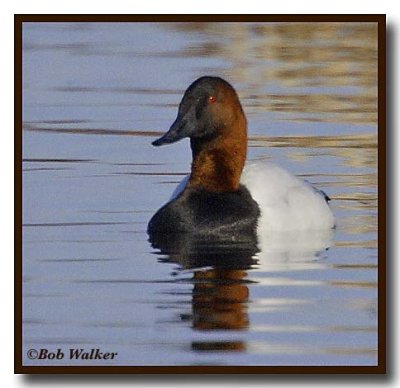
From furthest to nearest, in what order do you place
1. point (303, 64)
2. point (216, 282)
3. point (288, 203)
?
point (288, 203) → point (303, 64) → point (216, 282)

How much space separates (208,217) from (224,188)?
0.24 meters

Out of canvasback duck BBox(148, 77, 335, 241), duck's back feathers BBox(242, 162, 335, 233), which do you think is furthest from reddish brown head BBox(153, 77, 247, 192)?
duck's back feathers BBox(242, 162, 335, 233)

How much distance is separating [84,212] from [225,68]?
3.28 ft

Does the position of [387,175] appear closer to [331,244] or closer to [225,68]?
[331,244]

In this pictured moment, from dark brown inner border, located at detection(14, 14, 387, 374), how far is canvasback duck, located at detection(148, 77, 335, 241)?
3.15 ft

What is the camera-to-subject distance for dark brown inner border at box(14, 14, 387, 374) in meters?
8.31

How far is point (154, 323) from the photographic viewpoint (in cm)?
847

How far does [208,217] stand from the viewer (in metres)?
9.61

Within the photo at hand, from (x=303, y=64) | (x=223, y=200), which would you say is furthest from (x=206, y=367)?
(x=303, y=64)

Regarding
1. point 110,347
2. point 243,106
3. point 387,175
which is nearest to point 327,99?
point 243,106

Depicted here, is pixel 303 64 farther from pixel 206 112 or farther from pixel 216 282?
pixel 216 282

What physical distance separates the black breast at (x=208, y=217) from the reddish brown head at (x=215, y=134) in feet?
0.36

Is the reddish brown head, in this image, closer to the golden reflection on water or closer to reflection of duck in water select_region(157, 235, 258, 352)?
the golden reflection on water

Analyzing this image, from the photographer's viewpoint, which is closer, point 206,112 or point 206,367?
point 206,367
